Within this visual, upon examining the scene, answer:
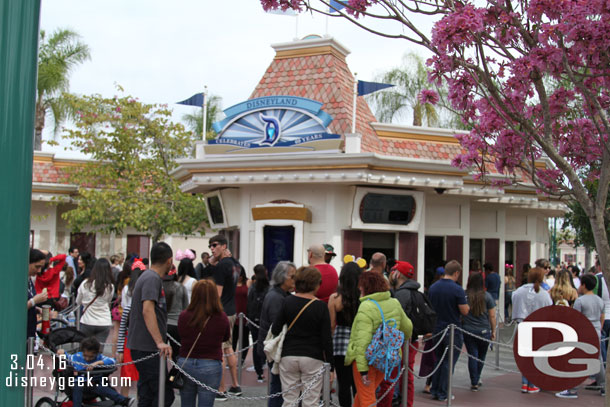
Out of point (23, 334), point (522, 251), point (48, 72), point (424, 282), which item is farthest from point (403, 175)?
point (48, 72)

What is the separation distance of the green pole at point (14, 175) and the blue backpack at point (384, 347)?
13.5 feet

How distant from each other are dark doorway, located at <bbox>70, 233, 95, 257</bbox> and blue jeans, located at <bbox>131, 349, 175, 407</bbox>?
2300 centimetres

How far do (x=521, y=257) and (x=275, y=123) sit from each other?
9.22 m

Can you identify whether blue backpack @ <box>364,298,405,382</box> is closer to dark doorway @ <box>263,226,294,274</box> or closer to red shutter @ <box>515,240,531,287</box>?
dark doorway @ <box>263,226,294,274</box>

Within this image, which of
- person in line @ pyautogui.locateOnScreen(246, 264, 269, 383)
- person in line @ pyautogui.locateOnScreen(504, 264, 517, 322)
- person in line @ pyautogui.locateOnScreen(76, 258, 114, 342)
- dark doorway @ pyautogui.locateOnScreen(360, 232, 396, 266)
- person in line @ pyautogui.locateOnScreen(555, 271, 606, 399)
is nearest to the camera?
person in line @ pyautogui.locateOnScreen(76, 258, 114, 342)

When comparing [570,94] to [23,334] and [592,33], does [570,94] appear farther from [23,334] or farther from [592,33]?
[23,334]

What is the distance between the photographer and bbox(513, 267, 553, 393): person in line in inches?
416

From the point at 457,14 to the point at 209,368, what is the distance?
162 inches

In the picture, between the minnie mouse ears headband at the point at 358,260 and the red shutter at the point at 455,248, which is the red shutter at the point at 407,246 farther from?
the minnie mouse ears headband at the point at 358,260

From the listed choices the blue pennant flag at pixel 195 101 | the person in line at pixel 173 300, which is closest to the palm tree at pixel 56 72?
the blue pennant flag at pixel 195 101

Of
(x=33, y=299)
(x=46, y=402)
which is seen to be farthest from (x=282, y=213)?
(x=46, y=402)

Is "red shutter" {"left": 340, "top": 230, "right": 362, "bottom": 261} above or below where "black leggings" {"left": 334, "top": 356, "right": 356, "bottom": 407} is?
above

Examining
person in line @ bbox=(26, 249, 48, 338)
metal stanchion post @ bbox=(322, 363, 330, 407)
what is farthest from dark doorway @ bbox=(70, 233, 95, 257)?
metal stanchion post @ bbox=(322, 363, 330, 407)

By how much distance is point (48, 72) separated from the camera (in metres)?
30.4
